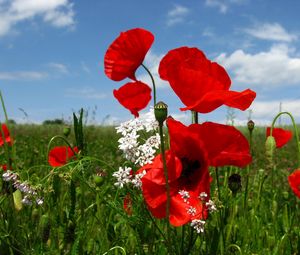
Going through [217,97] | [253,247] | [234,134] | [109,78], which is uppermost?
[109,78]

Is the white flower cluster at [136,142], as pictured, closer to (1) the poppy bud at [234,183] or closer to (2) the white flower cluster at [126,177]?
(2) the white flower cluster at [126,177]

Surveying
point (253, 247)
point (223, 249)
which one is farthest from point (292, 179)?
point (223, 249)

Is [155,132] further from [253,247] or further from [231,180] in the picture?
[253,247]

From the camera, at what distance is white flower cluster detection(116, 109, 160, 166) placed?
1.63 metres

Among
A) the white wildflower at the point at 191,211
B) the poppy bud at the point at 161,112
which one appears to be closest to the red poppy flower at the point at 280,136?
the white wildflower at the point at 191,211

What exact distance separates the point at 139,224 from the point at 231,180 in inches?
16.8

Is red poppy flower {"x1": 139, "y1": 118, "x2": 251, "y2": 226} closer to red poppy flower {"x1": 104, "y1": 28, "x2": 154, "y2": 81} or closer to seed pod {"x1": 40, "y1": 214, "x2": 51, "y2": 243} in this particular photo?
red poppy flower {"x1": 104, "y1": 28, "x2": 154, "y2": 81}

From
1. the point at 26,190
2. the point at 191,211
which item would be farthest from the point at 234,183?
the point at 26,190

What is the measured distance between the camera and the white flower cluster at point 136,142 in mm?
1632

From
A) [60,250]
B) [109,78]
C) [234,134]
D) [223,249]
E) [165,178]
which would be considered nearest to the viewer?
[165,178]

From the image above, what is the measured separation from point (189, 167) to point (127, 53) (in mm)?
460

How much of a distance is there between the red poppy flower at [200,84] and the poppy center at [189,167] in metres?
0.21

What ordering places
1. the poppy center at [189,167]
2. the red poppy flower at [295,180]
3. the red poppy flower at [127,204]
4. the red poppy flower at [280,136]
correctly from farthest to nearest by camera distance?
the red poppy flower at [280,136] < the red poppy flower at [295,180] < the red poppy flower at [127,204] < the poppy center at [189,167]

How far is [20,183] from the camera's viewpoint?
186cm
